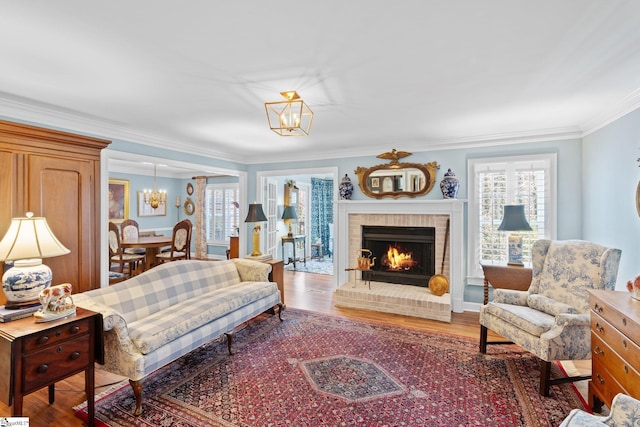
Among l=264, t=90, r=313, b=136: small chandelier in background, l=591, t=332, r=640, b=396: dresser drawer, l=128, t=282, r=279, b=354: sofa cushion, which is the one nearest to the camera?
l=591, t=332, r=640, b=396: dresser drawer

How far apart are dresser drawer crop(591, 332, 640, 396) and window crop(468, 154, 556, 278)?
2.05 m

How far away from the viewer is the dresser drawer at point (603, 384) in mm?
1855

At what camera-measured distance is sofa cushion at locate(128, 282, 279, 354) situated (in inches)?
88.0

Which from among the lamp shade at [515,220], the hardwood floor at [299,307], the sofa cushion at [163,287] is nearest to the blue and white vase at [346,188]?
the hardwood floor at [299,307]

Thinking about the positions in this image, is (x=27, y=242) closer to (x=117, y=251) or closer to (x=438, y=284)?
(x=117, y=251)

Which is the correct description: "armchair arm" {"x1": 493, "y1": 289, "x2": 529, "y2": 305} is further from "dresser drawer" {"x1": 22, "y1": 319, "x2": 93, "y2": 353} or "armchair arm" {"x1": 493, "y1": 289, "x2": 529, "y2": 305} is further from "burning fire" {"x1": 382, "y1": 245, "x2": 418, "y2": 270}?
"dresser drawer" {"x1": 22, "y1": 319, "x2": 93, "y2": 353}

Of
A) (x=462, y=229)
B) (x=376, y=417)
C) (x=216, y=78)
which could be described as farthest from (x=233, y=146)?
(x=376, y=417)

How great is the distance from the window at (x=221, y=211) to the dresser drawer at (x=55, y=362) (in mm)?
6156

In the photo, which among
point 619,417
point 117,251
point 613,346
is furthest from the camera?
point 117,251

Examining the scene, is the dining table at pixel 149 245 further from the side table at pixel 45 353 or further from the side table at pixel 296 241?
the side table at pixel 45 353

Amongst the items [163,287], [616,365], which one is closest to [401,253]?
[616,365]

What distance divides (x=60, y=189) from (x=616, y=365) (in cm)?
444

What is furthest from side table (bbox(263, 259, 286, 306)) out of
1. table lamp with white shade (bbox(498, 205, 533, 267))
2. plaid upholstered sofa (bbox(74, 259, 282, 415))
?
table lamp with white shade (bbox(498, 205, 533, 267))

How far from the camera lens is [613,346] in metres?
1.88
